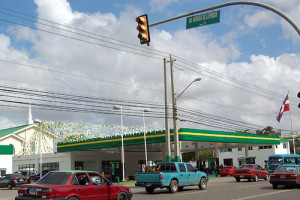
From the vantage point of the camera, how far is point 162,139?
122ft

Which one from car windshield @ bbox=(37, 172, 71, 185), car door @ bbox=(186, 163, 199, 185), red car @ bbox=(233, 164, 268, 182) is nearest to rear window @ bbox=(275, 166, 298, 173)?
car door @ bbox=(186, 163, 199, 185)

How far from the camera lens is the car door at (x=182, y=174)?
2047cm

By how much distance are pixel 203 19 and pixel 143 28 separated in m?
2.21

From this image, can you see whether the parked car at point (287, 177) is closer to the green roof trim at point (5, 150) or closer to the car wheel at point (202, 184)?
the car wheel at point (202, 184)

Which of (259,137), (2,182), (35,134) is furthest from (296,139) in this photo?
(2,182)

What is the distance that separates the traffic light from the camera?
1312cm

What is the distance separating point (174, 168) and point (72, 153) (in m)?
30.2

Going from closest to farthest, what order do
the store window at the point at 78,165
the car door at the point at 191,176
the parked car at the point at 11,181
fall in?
the car door at the point at 191,176
the parked car at the point at 11,181
the store window at the point at 78,165

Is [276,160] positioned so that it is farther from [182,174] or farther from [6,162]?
[6,162]

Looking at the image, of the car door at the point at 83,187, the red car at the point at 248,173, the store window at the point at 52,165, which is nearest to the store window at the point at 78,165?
the store window at the point at 52,165

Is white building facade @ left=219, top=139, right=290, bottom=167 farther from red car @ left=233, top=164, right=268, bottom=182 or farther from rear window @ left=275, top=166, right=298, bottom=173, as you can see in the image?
rear window @ left=275, top=166, right=298, bottom=173

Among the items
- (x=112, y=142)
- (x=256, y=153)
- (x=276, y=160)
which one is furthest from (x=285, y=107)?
(x=256, y=153)

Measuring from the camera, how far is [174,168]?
67.2ft

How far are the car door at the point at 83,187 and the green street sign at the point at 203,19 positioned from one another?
6490mm
